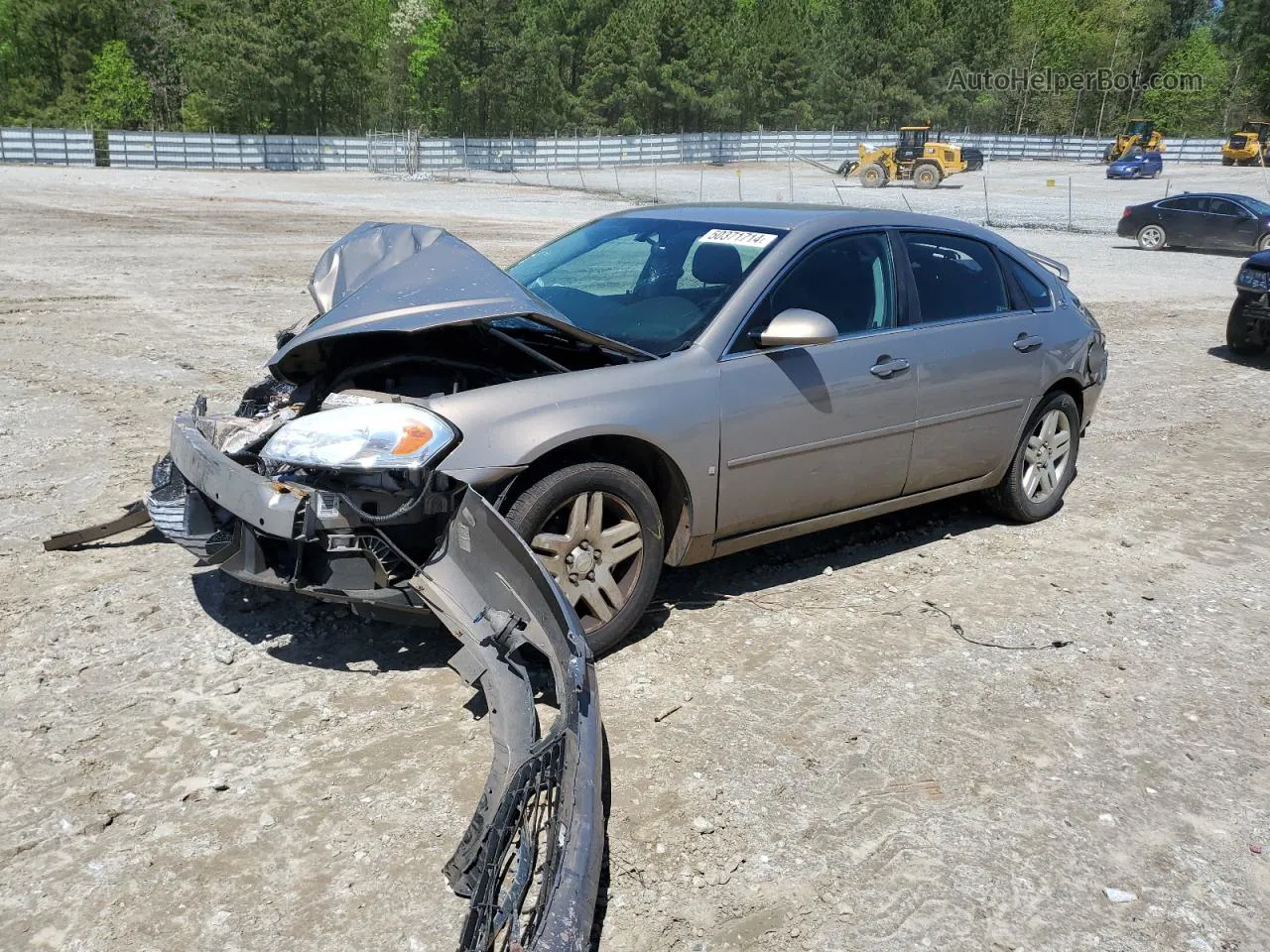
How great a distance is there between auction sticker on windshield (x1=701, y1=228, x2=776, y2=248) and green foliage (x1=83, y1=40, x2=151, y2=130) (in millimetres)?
76724

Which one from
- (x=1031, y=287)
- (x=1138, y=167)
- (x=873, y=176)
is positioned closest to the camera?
(x=1031, y=287)

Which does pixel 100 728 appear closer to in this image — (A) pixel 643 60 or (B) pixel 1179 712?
(B) pixel 1179 712

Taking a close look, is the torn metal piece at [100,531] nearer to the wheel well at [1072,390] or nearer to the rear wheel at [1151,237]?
the wheel well at [1072,390]

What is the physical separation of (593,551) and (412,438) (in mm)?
840

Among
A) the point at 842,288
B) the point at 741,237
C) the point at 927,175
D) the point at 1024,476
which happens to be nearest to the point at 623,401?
the point at 741,237

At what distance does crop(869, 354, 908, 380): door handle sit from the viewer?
188 inches

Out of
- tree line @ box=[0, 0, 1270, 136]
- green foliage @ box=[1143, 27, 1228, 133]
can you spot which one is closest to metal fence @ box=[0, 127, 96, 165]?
tree line @ box=[0, 0, 1270, 136]

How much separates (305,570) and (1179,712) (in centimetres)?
314

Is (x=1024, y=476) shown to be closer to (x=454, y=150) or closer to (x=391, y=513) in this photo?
(x=391, y=513)

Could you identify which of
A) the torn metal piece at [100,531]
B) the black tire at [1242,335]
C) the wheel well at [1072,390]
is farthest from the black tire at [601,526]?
the black tire at [1242,335]

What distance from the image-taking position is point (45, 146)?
5212 centimetres

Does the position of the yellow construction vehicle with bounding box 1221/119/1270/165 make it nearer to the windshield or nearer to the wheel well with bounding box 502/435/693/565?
the windshield

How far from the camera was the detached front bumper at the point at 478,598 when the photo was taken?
9.06ft

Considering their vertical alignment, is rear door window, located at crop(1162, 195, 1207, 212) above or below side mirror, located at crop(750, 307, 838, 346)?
above
